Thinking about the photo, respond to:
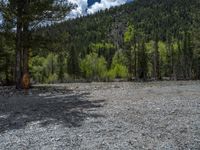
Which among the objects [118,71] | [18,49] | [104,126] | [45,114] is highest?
[18,49]

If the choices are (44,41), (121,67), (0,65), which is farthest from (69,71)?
(44,41)

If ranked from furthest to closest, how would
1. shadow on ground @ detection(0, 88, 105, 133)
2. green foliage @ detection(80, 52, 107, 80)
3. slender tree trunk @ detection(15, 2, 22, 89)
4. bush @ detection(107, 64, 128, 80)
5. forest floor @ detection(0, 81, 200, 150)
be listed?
green foliage @ detection(80, 52, 107, 80), bush @ detection(107, 64, 128, 80), slender tree trunk @ detection(15, 2, 22, 89), shadow on ground @ detection(0, 88, 105, 133), forest floor @ detection(0, 81, 200, 150)

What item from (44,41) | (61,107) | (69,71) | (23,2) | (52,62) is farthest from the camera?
(52,62)

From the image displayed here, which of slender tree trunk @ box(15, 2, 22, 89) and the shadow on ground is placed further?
slender tree trunk @ box(15, 2, 22, 89)

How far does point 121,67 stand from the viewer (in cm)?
11206

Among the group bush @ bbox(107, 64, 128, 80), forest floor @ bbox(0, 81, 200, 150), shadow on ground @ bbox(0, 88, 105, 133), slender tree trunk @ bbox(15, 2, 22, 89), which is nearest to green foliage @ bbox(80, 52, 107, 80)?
bush @ bbox(107, 64, 128, 80)

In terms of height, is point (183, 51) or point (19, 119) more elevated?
point (183, 51)

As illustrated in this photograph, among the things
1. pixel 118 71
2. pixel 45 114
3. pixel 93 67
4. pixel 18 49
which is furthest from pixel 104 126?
pixel 93 67

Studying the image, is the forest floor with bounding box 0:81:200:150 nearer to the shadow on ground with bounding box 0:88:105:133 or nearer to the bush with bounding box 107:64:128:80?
the shadow on ground with bounding box 0:88:105:133

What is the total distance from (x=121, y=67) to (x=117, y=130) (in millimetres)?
101313

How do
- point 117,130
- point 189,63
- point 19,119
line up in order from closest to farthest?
point 117,130 < point 19,119 < point 189,63

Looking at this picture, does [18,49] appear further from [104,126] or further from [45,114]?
[104,126]

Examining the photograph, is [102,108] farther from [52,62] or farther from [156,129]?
[52,62]

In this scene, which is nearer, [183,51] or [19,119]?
[19,119]
